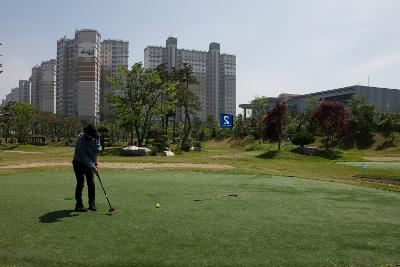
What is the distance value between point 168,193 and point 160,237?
5.38 m

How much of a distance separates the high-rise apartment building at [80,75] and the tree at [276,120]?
116m

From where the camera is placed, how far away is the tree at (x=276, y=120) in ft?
140

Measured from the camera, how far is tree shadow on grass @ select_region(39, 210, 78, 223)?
8.38 metres

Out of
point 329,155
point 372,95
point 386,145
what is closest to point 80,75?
point 372,95

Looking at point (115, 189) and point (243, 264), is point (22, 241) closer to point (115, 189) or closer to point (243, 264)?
point (243, 264)

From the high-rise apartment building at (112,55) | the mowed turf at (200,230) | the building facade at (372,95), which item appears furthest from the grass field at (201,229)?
the high-rise apartment building at (112,55)

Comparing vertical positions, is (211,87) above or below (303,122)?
above

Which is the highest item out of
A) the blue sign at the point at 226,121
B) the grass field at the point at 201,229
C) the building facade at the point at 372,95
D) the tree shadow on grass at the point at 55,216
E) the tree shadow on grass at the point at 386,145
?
the building facade at the point at 372,95

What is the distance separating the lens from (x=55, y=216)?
8.78 metres

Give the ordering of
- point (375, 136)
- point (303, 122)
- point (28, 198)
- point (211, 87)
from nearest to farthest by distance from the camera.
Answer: point (28, 198) → point (375, 136) → point (303, 122) → point (211, 87)

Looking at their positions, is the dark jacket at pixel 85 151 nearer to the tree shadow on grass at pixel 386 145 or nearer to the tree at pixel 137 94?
the tree at pixel 137 94

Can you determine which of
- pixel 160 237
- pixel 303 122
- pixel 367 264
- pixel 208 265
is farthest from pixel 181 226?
pixel 303 122

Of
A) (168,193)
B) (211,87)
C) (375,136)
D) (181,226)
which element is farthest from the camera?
(211,87)

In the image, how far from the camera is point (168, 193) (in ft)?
40.9
